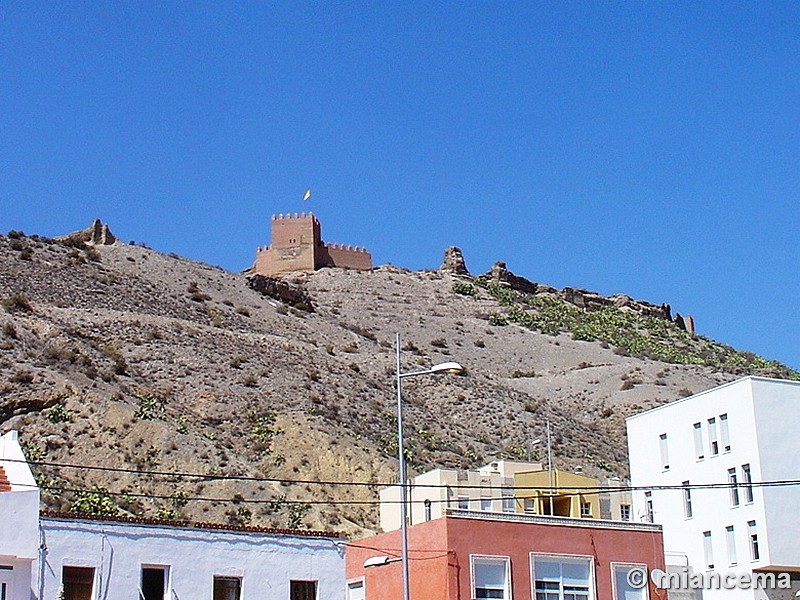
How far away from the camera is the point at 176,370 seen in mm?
81812

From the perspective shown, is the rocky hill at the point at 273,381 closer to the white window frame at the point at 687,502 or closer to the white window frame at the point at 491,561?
the white window frame at the point at 687,502

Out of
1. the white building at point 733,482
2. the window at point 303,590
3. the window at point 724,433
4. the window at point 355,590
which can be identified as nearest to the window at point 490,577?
the window at point 355,590

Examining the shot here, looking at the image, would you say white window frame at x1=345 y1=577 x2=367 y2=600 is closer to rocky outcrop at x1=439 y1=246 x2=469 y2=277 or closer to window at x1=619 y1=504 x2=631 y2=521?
window at x1=619 y1=504 x2=631 y2=521

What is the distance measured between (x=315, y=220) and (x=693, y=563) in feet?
341

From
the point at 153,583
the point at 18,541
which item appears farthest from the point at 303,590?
the point at 18,541

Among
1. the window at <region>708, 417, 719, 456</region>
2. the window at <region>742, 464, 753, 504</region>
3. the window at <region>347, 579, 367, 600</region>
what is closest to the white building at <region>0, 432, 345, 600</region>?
the window at <region>347, 579, 367, 600</region>

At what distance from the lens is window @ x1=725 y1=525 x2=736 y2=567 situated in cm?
5412

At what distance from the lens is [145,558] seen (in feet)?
110

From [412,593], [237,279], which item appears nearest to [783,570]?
[412,593]

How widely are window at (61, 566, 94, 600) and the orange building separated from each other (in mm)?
7832

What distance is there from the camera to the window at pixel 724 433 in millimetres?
55375

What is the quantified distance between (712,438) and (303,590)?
25.9 meters

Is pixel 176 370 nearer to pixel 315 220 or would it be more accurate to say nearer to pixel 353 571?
pixel 353 571

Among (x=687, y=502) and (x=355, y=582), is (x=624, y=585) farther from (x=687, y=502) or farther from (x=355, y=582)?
(x=687, y=502)
